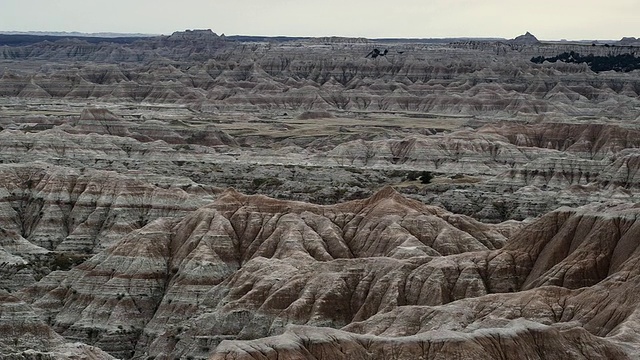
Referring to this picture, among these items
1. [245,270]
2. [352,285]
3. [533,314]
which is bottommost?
[245,270]

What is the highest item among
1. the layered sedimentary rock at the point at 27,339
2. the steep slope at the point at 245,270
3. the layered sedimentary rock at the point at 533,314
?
the layered sedimentary rock at the point at 533,314

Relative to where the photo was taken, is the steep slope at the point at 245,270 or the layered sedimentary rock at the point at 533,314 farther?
the steep slope at the point at 245,270

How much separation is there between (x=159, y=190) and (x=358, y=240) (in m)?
31.0

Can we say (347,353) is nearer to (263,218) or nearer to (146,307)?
(146,307)

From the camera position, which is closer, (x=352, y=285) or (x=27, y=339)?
(x=27, y=339)

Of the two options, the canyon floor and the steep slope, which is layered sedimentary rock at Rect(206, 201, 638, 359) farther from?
the steep slope

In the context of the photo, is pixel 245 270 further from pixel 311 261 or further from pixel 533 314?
pixel 533 314

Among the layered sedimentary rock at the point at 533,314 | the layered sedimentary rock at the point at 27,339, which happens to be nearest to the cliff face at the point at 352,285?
the layered sedimentary rock at the point at 533,314

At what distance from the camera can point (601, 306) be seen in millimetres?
64750

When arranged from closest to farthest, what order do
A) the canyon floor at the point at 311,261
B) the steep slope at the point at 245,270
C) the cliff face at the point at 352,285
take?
the cliff face at the point at 352,285 < the canyon floor at the point at 311,261 < the steep slope at the point at 245,270

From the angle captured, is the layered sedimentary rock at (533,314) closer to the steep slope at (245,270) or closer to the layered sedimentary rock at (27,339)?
the steep slope at (245,270)

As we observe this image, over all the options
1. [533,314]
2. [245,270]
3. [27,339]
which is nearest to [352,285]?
[245,270]

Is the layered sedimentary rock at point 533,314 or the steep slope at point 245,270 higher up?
the layered sedimentary rock at point 533,314

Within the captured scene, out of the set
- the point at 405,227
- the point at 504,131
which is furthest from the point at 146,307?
the point at 504,131
